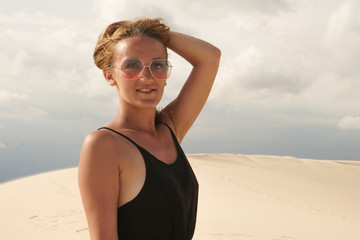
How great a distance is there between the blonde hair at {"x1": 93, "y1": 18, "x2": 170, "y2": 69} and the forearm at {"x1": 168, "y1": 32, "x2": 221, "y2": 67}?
268mm

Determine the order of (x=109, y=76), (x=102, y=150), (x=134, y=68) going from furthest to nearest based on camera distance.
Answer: (x=109, y=76), (x=134, y=68), (x=102, y=150)

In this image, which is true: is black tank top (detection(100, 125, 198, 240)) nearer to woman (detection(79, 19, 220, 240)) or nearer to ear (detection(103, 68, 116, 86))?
woman (detection(79, 19, 220, 240))

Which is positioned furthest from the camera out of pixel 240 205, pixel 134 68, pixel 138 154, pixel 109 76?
pixel 240 205

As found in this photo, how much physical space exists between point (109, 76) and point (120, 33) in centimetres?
23

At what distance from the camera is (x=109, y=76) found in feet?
6.51

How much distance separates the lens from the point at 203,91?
2475mm

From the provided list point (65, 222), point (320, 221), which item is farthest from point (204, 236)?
point (320, 221)

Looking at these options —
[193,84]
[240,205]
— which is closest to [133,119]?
[193,84]

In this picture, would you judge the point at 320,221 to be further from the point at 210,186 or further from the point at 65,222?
the point at 65,222

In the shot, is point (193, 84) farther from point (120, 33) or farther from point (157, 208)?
point (157, 208)

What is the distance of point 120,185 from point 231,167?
15.0 meters

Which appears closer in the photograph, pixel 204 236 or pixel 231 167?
pixel 204 236

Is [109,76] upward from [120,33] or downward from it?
downward

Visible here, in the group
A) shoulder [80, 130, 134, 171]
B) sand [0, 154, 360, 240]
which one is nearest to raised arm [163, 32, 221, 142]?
A: shoulder [80, 130, 134, 171]
